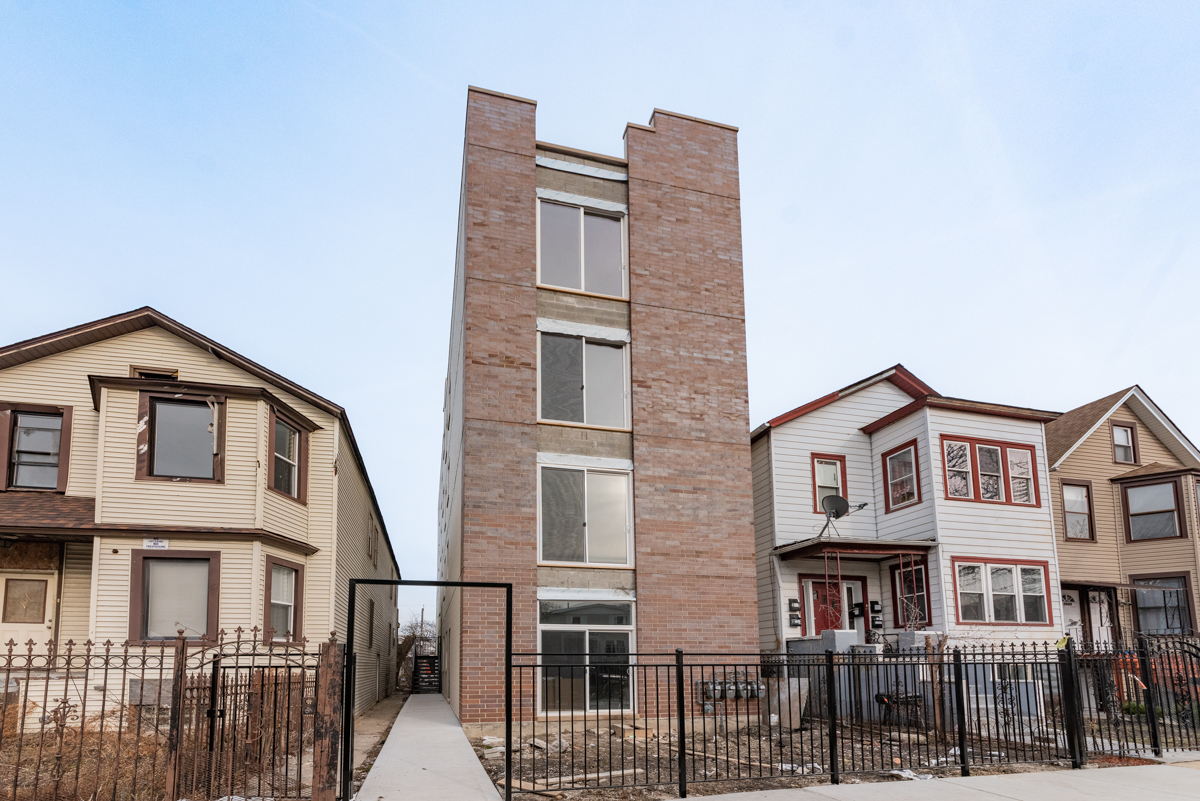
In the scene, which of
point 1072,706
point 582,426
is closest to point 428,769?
point 582,426

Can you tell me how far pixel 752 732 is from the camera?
16.5 m

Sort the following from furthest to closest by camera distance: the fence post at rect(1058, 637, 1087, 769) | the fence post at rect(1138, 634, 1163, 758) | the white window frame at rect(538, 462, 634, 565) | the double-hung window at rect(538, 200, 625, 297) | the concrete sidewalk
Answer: the double-hung window at rect(538, 200, 625, 297)
the white window frame at rect(538, 462, 634, 565)
the fence post at rect(1138, 634, 1163, 758)
the fence post at rect(1058, 637, 1087, 769)
the concrete sidewalk

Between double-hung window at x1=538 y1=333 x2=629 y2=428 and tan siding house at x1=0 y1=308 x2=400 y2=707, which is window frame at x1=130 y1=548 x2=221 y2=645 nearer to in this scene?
tan siding house at x1=0 y1=308 x2=400 y2=707

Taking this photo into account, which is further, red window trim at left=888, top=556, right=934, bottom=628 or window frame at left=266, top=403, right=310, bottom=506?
red window trim at left=888, top=556, right=934, bottom=628

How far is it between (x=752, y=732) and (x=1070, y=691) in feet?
18.9

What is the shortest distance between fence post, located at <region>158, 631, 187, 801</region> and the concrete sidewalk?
5.79 meters

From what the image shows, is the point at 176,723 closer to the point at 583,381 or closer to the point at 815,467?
the point at 583,381

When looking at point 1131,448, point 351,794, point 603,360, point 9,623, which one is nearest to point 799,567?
point 603,360

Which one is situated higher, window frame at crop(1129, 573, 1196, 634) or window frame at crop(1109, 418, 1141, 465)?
window frame at crop(1109, 418, 1141, 465)

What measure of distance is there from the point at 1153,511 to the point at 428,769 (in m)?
22.0

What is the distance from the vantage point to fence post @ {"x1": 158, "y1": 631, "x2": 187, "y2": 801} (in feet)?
30.2

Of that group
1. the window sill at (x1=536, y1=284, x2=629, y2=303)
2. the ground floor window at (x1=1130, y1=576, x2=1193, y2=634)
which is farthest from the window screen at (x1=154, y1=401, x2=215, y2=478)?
the ground floor window at (x1=1130, y1=576, x2=1193, y2=634)

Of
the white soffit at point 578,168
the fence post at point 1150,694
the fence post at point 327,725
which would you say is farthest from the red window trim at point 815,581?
the fence post at point 327,725

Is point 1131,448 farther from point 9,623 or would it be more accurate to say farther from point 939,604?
point 9,623
